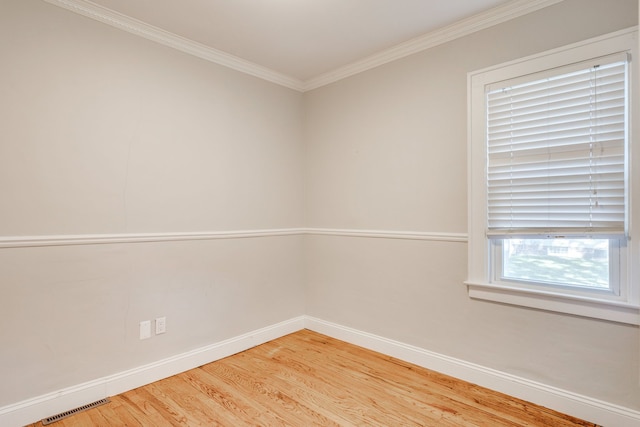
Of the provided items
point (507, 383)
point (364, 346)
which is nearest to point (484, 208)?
point (507, 383)

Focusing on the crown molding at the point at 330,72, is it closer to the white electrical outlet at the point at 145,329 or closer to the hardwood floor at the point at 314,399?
the white electrical outlet at the point at 145,329

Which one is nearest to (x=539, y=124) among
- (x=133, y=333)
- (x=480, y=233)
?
(x=480, y=233)

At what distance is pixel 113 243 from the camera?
2316mm

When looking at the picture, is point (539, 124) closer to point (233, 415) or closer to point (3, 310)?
point (233, 415)

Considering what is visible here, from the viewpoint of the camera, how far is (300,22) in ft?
8.02

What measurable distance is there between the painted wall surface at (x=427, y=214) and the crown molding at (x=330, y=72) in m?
0.06

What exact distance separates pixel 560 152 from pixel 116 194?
2.87 meters

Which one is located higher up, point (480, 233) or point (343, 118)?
point (343, 118)

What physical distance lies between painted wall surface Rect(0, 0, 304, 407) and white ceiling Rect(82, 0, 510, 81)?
25 centimetres

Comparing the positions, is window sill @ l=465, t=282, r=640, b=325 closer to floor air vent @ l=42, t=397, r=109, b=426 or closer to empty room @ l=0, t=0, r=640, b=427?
empty room @ l=0, t=0, r=640, b=427

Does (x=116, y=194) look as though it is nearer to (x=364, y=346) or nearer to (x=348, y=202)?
(x=348, y=202)

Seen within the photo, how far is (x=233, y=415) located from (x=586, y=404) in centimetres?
208

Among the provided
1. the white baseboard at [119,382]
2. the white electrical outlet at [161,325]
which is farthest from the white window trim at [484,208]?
the white electrical outlet at [161,325]

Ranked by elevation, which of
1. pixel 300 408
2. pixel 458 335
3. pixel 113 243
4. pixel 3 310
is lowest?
pixel 300 408
